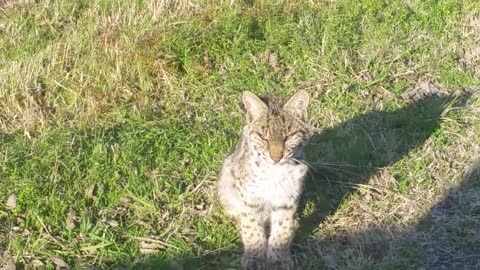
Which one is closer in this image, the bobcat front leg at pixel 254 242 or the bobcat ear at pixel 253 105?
the bobcat ear at pixel 253 105

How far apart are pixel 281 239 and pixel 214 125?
166cm

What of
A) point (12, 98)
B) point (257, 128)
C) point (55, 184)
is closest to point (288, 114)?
point (257, 128)

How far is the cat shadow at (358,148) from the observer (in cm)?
578

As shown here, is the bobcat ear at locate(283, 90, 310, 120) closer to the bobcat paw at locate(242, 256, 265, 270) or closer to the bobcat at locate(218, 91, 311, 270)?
the bobcat at locate(218, 91, 311, 270)

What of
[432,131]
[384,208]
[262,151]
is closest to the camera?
[262,151]

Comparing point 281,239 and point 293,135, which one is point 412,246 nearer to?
point 281,239

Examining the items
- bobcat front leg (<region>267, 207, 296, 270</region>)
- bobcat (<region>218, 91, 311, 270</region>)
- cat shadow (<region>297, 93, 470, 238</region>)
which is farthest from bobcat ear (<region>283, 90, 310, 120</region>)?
cat shadow (<region>297, 93, 470, 238</region>)

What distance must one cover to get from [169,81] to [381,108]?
196 cm

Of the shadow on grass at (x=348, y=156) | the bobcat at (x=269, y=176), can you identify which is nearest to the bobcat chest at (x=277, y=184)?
the bobcat at (x=269, y=176)

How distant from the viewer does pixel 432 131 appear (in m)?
6.51

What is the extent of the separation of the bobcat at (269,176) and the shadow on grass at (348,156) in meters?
0.21

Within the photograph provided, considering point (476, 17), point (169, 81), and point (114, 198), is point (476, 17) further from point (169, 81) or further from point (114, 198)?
point (114, 198)

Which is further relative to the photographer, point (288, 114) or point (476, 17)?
point (476, 17)

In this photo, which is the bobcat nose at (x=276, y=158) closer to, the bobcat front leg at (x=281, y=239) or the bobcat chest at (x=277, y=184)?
the bobcat chest at (x=277, y=184)
